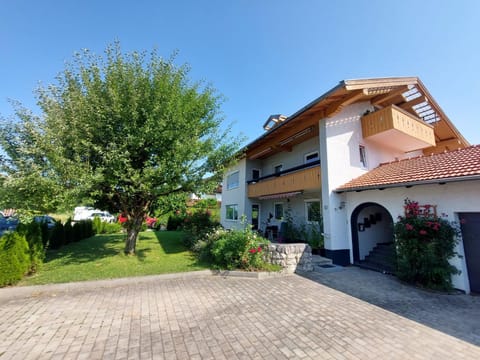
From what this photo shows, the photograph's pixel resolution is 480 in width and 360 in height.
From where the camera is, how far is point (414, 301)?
7152mm

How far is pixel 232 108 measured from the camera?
550 inches

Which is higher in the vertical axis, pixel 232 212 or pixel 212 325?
pixel 232 212

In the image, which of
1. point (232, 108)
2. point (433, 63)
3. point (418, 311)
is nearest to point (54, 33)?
point (232, 108)

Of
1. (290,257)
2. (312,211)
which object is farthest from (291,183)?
(290,257)

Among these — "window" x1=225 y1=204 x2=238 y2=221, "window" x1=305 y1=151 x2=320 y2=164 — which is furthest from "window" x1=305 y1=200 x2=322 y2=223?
"window" x1=225 y1=204 x2=238 y2=221

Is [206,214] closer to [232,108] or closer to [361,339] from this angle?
[232,108]

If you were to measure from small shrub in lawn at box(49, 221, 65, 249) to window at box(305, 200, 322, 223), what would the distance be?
18.8m

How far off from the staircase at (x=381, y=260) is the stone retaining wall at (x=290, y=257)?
3.79 meters

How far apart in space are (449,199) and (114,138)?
1509cm

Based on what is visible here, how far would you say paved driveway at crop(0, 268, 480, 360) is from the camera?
4297 mm

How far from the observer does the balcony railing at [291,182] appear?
13.7 metres

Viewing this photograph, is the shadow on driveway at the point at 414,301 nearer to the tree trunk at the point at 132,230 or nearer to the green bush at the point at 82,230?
the tree trunk at the point at 132,230

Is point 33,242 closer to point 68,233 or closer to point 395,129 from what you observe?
point 68,233

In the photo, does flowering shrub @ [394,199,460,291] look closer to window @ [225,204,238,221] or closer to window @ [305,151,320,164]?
window @ [305,151,320,164]
